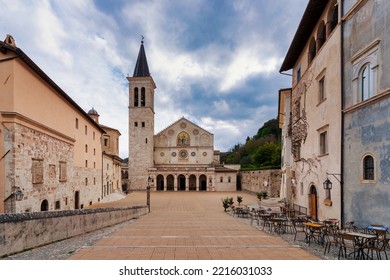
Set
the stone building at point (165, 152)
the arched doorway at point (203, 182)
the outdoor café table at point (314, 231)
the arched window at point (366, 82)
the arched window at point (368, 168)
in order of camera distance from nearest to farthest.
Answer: the outdoor café table at point (314, 231) < the arched window at point (368, 168) < the arched window at point (366, 82) < the stone building at point (165, 152) < the arched doorway at point (203, 182)

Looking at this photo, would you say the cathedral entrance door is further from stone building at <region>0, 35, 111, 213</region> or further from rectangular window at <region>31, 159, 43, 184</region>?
rectangular window at <region>31, 159, 43, 184</region>

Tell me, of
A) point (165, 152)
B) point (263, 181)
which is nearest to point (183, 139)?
point (165, 152)

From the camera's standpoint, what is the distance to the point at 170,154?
55.1 meters

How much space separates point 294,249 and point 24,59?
1325 cm

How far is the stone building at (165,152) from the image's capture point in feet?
168

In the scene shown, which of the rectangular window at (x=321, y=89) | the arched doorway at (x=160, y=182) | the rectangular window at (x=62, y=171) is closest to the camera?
the rectangular window at (x=321, y=89)

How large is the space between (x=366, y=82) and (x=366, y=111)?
1.17 meters

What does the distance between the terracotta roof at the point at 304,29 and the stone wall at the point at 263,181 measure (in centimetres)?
1931

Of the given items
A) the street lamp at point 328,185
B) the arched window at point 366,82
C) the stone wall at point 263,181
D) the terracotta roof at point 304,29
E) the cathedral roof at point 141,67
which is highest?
the cathedral roof at point 141,67

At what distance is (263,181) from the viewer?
126 feet

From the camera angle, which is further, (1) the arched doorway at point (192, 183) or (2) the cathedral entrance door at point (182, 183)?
(2) the cathedral entrance door at point (182, 183)

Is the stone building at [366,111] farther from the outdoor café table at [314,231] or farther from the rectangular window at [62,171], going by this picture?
the rectangular window at [62,171]

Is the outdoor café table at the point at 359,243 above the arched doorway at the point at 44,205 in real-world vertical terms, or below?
above

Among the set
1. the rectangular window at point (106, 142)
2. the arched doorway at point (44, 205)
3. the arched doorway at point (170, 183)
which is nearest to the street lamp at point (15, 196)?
the arched doorway at point (44, 205)
